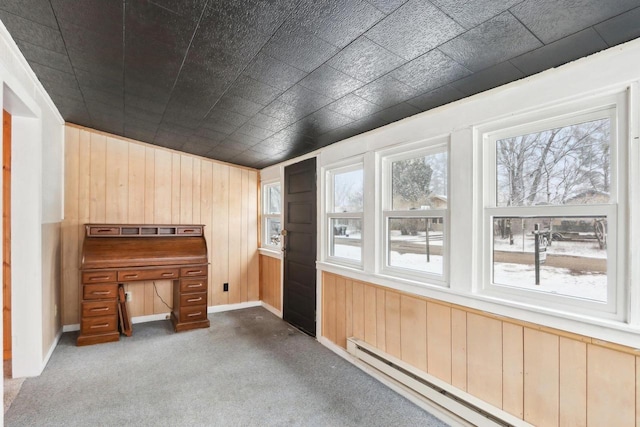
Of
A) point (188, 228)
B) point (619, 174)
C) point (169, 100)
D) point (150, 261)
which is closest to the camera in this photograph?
point (619, 174)

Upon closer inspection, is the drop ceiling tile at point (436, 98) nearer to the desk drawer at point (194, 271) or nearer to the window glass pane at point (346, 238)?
the window glass pane at point (346, 238)

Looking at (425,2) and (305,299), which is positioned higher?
(425,2)

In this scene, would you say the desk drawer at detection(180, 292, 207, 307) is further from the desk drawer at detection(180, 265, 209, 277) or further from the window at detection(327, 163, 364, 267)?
the window at detection(327, 163, 364, 267)

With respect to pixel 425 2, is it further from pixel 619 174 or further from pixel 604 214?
pixel 604 214

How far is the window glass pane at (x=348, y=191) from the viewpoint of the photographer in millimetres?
2943

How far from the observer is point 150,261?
344 cm

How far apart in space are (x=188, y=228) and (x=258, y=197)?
3.80ft

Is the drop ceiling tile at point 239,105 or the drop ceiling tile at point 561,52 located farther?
the drop ceiling tile at point 239,105

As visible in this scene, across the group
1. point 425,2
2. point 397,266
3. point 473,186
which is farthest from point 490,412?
point 425,2

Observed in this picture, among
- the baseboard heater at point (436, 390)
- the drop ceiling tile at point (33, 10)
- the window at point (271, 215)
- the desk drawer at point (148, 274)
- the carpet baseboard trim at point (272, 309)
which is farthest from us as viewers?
the window at point (271, 215)

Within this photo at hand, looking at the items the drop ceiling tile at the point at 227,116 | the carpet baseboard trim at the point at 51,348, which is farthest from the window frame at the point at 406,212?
the carpet baseboard trim at the point at 51,348

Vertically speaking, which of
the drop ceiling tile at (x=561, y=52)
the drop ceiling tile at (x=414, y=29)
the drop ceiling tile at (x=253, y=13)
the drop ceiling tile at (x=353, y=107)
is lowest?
the drop ceiling tile at (x=561, y=52)

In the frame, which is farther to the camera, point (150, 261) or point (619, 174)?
point (150, 261)

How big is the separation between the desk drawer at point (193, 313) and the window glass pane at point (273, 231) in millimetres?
1282
